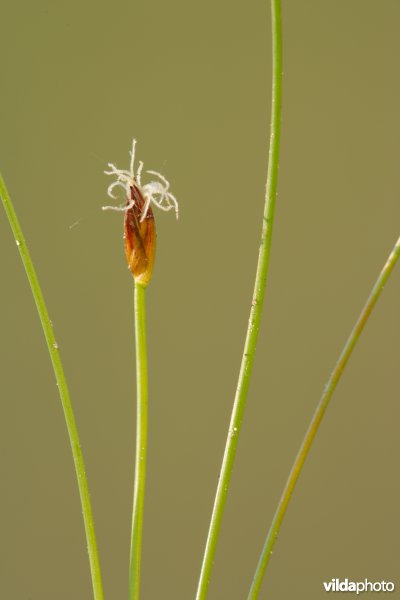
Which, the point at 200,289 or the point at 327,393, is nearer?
the point at 327,393

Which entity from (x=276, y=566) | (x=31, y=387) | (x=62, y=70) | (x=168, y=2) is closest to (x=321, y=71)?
(x=168, y=2)

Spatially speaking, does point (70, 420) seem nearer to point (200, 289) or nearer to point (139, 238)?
point (139, 238)

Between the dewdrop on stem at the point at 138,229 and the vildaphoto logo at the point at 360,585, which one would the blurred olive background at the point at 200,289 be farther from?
the dewdrop on stem at the point at 138,229

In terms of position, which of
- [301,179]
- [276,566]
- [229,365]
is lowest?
[276,566]

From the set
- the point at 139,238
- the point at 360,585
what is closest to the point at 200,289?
the point at 360,585

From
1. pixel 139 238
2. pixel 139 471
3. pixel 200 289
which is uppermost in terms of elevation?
pixel 200 289

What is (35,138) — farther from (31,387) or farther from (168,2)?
(31,387)

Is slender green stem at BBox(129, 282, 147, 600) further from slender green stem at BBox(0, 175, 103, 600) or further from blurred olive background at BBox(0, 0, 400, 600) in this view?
blurred olive background at BBox(0, 0, 400, 600)

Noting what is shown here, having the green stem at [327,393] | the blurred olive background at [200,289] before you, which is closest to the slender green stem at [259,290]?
the green stem at [327,393]

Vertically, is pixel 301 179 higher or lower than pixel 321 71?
lower
